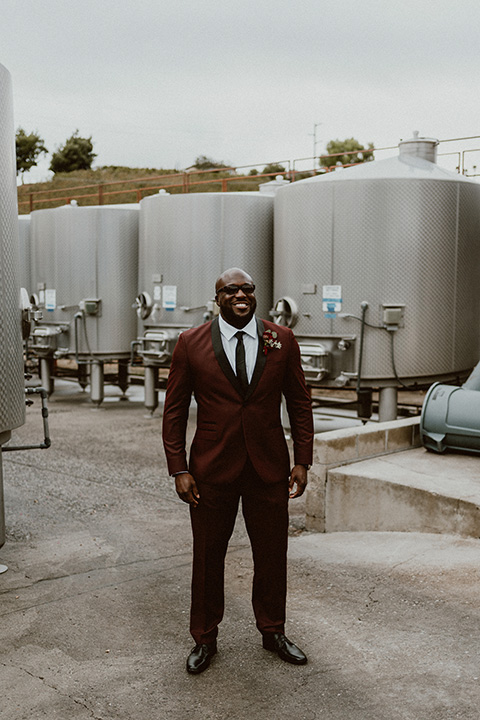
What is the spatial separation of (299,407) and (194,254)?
289 inches

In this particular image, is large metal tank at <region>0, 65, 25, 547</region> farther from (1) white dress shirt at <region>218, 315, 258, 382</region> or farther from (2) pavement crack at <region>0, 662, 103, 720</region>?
(1) white dress shirt at <region>218, 315, 258, 382</region>

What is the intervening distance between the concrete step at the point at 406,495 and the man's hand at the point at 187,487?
7.40ft

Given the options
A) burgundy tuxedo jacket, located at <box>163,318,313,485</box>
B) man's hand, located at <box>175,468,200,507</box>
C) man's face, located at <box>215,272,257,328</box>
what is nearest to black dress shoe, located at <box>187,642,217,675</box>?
man's hand, located at <box>175,468,200,507</box>

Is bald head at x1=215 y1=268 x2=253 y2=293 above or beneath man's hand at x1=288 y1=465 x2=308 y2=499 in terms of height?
above

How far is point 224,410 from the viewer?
334cm

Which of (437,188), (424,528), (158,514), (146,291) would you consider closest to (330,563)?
(424,528)

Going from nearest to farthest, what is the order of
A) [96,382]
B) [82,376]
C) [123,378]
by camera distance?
1. [96,382]
2. [123,378]
3. [82,376]

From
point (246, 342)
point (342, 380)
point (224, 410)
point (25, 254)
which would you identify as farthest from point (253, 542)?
point (25, 254)

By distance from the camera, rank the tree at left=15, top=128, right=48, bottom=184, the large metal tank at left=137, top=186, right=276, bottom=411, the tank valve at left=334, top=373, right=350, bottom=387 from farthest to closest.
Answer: the tree at left=15, top=128, right=48, bottom=184, the large metal tank at left=137, top=186, right=276, bottom=411, the tank valve at left=334, top=373, right=350, bottom=387

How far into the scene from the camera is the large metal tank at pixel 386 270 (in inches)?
325

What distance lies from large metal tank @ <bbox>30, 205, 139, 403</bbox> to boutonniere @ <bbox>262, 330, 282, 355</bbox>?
9.02 m

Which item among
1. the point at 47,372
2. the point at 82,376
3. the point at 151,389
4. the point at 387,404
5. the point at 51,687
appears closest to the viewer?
the point at 51,687

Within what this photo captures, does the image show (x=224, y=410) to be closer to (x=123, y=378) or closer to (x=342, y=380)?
(x=342, y=380)

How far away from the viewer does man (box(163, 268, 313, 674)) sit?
3.35 metres
